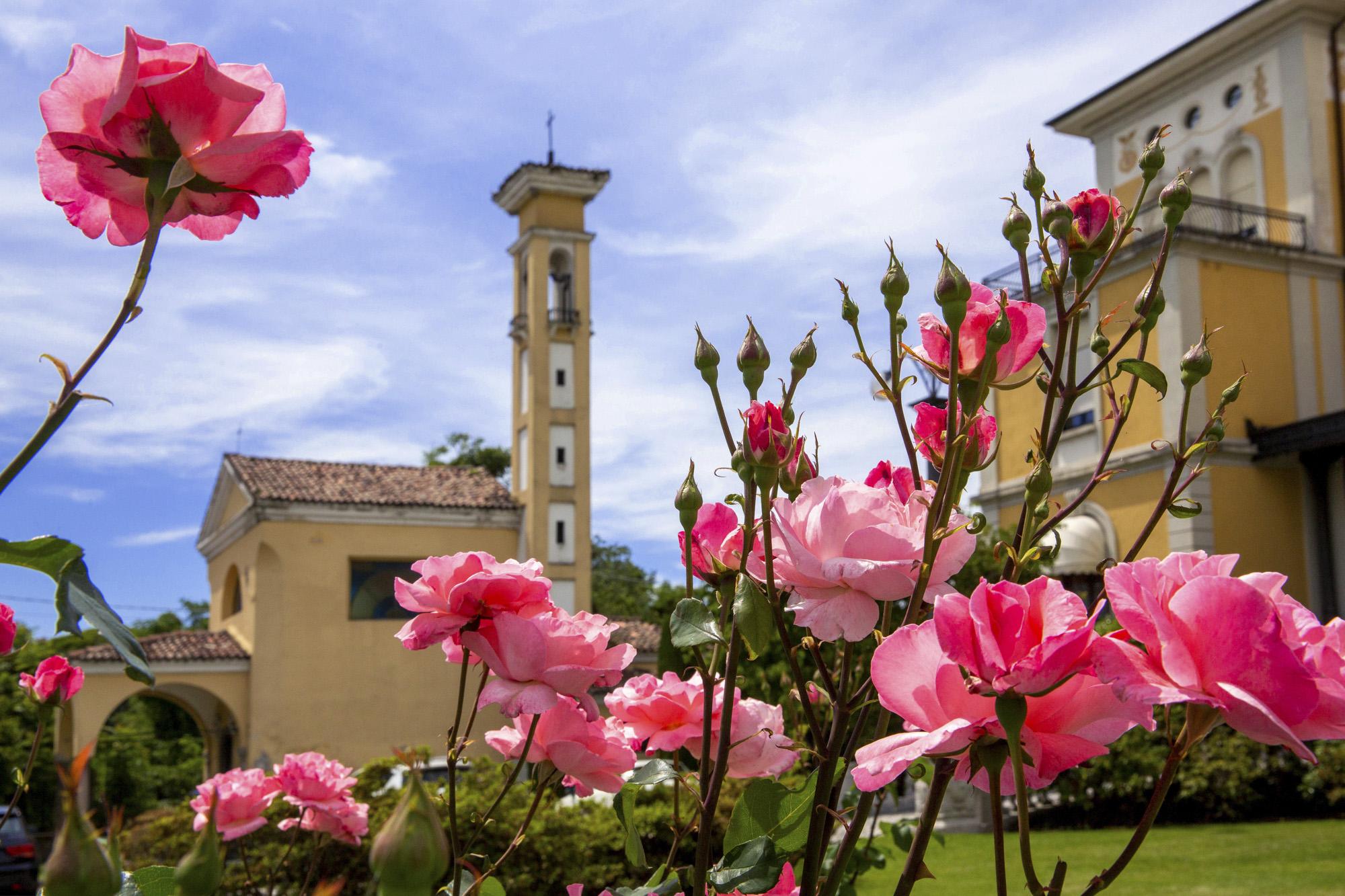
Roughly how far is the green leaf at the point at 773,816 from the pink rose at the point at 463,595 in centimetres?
27

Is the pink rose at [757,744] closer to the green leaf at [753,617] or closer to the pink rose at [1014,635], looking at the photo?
the green leaf at [753,617]

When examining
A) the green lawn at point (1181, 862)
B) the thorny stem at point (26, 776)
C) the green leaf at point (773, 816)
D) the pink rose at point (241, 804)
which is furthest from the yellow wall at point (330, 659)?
the green leaf at point (773, 816)

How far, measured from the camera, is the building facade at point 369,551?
20.5m

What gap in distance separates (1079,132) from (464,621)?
23956 mm

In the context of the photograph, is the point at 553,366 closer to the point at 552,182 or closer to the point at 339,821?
the point at 552,182

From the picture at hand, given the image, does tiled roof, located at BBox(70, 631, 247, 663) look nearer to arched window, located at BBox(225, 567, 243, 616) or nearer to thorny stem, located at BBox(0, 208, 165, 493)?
arched window, located at BBox(225, 567, 243, 616)

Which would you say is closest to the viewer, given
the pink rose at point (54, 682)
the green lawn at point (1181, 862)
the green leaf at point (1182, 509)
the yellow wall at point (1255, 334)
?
the green leaf at point (1182, 509)

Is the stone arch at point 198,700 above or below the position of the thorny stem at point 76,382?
below

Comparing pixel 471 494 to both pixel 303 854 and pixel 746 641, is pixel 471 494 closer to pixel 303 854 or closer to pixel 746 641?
pixel 303 854

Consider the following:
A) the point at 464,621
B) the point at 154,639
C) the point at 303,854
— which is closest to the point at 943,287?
the point at 464,621

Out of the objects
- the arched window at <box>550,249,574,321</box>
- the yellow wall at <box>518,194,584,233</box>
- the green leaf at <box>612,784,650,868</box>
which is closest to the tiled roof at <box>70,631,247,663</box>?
the arched window at <box>550,249,574,321</box>

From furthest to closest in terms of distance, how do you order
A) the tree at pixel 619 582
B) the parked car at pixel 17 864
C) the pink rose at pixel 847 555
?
the tree at pixel 619 582
the parked car at pixel 17 864
the pink rose at pixel 847 555

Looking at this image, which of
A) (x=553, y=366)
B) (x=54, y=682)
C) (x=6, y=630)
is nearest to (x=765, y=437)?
(x=6, y=630)

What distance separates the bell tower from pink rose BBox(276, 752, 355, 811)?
67.4 feet
